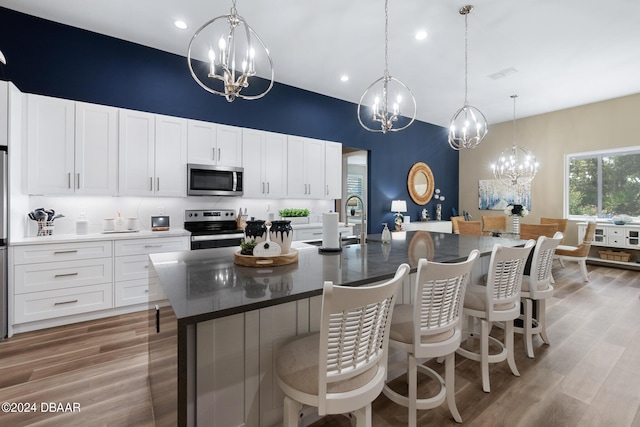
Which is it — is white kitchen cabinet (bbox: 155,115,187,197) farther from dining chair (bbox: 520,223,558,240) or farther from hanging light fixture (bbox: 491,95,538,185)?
hanging light fixture (bbox: 491,95,538,185)

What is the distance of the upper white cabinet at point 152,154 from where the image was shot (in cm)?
349

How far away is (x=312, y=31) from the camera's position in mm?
3475

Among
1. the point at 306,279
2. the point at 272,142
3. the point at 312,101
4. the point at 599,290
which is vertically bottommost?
the point at 599,290

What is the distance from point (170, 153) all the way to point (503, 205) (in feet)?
23.6

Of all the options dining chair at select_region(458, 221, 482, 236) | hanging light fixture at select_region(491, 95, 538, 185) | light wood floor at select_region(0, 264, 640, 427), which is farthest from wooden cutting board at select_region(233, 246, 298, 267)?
hanging light fixture at select_region(491, 95, 538, 185)

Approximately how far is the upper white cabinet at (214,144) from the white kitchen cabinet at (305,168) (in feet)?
2.90

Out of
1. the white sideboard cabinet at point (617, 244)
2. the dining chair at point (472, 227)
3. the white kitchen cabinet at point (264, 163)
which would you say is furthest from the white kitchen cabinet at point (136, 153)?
the white sideboard cabinet at point (617, 244)

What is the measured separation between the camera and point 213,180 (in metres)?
4.05

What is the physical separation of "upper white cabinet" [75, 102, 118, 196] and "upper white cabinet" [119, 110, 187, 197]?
8 centimetres

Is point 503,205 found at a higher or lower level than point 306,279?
higher

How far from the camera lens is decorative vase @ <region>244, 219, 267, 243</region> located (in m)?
1.75

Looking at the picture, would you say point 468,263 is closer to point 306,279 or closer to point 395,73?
point 306,279

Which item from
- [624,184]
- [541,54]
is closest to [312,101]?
[541,54]

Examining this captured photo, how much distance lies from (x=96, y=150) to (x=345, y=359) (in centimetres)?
360
